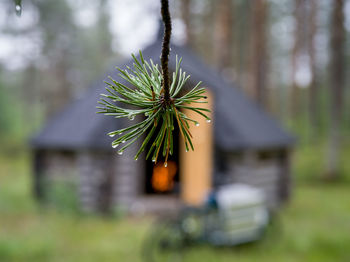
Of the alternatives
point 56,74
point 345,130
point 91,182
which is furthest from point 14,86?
point 345,130

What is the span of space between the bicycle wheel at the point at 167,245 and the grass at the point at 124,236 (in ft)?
0.66

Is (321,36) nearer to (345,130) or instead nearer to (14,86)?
(345,130)

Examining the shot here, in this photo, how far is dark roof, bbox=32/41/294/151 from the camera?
5.86 meters

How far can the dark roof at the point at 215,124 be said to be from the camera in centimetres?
586

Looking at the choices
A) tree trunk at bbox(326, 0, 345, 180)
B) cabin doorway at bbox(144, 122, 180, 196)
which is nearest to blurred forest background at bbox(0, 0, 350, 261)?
tree trunk at bbox(326, 0, 345, 180)

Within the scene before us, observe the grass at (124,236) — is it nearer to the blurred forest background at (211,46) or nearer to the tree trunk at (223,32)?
Answer: the blurred forest background at (211,46)

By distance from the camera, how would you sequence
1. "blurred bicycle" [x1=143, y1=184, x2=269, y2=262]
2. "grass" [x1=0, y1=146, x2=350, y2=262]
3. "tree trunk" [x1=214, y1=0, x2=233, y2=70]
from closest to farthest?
"blurred bicycle" [x1=143, y1=184, x2=269, y2=262]
"grass" [x1=0, y1=146, x2=350, y2=262]
"tree trunk" [x1=214, y1=0, x2=233, y2=70]

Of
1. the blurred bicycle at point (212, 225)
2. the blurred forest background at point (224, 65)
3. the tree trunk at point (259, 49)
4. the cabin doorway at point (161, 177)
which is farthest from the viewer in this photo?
the tree trunk at point (259, 49)

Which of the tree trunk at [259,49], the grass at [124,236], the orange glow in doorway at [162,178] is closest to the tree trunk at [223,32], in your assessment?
the tree trunk at [259,49]

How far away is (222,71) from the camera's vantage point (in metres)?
10.1

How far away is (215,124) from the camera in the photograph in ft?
20.7

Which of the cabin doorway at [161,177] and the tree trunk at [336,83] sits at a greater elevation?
the tree trunk at [336,83]

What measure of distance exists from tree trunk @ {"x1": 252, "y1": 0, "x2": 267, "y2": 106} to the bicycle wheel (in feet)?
22.2

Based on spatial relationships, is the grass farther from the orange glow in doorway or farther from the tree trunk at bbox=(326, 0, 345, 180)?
the tree trunk at bbox=(326, 0, 345, 180)
